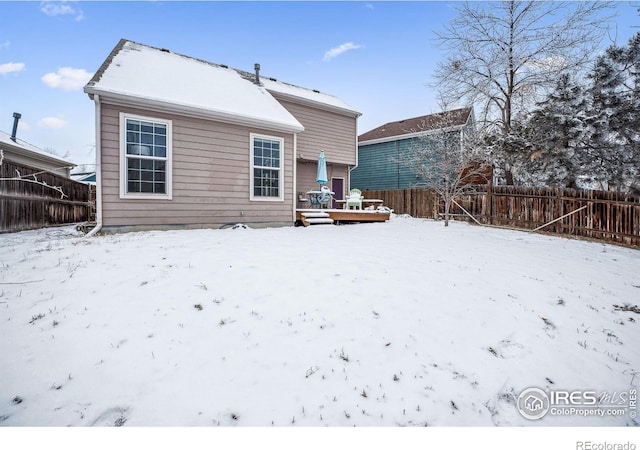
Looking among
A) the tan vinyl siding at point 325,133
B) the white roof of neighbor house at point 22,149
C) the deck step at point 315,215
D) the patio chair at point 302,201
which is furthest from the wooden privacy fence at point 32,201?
the tan vinyl siding at point 325,133

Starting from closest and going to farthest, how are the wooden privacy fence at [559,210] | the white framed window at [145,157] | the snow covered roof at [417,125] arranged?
1. the white framed window at [145,157]
2. the wooden privacy fence at [559,210]
3. the snow covered roof at [417,125]

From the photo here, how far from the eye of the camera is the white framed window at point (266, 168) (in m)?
8.88

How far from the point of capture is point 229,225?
27.8 ft

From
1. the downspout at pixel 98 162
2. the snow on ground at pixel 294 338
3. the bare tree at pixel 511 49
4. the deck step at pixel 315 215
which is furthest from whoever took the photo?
the bare tree at pixel 511 49

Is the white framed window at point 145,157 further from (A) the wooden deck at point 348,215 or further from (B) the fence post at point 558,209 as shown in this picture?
Answer: (B) the fence post at point 558,209

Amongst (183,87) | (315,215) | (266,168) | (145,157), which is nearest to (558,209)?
(315,215)

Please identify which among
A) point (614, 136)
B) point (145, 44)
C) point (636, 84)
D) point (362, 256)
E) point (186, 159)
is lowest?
point (362, 256)

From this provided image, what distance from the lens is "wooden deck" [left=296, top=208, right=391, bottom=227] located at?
33.0 feet

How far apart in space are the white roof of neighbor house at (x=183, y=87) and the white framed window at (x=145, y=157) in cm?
53

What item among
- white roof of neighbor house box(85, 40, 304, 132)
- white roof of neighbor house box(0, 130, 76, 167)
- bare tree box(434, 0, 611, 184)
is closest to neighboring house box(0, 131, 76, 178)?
white roof of neighbor house box(0, 130, 76, 167)

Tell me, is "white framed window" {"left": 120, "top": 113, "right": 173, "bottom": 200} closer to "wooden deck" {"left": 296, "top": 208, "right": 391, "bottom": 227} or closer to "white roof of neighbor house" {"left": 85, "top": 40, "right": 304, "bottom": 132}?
"white roof of neighbor house" {"left": 85, "top": 40, "right": 304, "bottom": 132}
